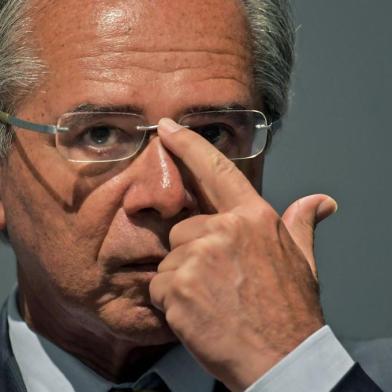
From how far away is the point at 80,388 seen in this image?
6.64 feet

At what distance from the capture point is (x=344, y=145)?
9.05 ft

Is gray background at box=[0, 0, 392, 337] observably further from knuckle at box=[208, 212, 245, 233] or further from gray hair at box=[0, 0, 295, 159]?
knuckle at box=[208, 212, 245, 233]

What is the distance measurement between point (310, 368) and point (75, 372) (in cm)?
62

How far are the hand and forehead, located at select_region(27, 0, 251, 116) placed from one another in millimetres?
181

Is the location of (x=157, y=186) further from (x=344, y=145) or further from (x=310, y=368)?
(x=344, y=145)

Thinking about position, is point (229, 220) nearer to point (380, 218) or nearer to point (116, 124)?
point (116, 124)

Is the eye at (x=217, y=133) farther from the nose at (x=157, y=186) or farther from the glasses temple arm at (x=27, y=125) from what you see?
the glasses temple arm at (x=27, y=125)

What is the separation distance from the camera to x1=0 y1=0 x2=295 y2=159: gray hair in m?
1.99

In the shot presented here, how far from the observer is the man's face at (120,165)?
183 centimetres

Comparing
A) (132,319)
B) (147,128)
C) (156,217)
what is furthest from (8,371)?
(147,128)

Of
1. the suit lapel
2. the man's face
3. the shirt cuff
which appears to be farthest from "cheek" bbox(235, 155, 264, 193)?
the suit lapel

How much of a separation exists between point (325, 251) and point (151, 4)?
1103mm

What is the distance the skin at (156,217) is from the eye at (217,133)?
6cm

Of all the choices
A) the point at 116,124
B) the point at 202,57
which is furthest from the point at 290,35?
the point at 116,124
